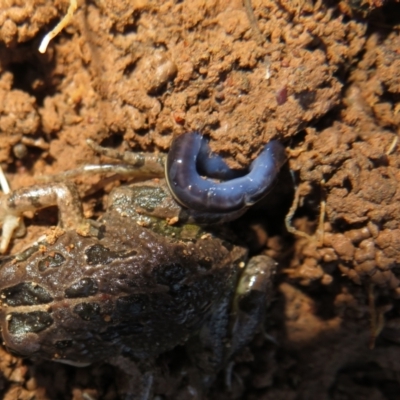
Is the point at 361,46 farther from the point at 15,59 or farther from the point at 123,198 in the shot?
the point at 15,59

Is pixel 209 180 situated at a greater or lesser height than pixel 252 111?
lesser

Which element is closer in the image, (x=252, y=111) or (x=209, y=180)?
(x=252, y=111)

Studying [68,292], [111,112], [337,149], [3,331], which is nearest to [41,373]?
[3,331]

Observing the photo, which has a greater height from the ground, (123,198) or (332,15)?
(332,15)
